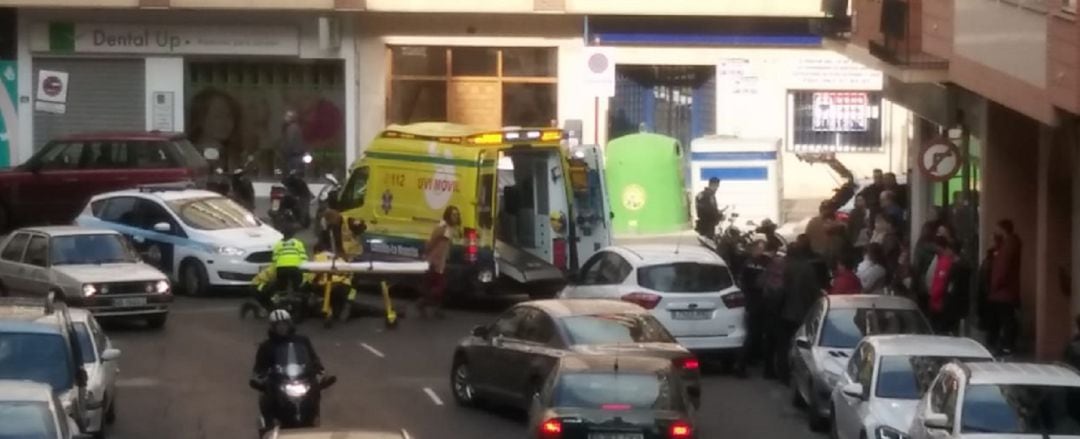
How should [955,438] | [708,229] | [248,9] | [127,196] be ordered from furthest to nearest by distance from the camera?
[248,9] < [708,229] < [127,196] < [955,438]

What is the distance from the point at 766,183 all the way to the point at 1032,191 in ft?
33.8

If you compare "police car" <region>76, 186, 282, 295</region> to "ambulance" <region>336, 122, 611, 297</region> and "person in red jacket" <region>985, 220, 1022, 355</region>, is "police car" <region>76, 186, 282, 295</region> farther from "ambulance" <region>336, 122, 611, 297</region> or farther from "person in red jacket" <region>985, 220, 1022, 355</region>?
"person in red jacket" <region>985, 220, 1022, 355</region>

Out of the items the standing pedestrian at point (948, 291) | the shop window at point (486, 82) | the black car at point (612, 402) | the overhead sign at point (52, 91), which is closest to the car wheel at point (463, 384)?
the black car at point (612, 402)

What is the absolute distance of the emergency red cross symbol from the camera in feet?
104

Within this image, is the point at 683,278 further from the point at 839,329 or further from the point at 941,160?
the point at 941,160

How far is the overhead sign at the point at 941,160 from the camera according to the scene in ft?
92.6

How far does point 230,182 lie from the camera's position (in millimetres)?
38062

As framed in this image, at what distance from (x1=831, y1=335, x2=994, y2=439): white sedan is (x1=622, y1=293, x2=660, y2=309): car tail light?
4.85m

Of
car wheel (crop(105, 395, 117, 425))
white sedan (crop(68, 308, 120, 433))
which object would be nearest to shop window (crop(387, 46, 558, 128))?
car wheel (crop(105, 395, 117, 425))

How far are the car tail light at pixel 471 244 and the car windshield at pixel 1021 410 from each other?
47.2 feet

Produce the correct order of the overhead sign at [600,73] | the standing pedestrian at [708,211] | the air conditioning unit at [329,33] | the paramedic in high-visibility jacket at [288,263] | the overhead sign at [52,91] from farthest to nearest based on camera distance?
the overhead sign at [52,91], the air conditioning unit at [329,33], the overhead sign at [600,73], the standing pedestrian at [708,211], the paramedic in high-visibility jacket at [288,263]

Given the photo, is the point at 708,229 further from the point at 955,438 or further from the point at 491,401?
the point at 955,438

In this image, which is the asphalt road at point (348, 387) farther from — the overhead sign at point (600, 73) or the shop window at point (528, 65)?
the shop window at point (528, 65)

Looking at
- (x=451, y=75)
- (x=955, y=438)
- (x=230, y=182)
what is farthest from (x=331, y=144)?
(x=955, y=438)
